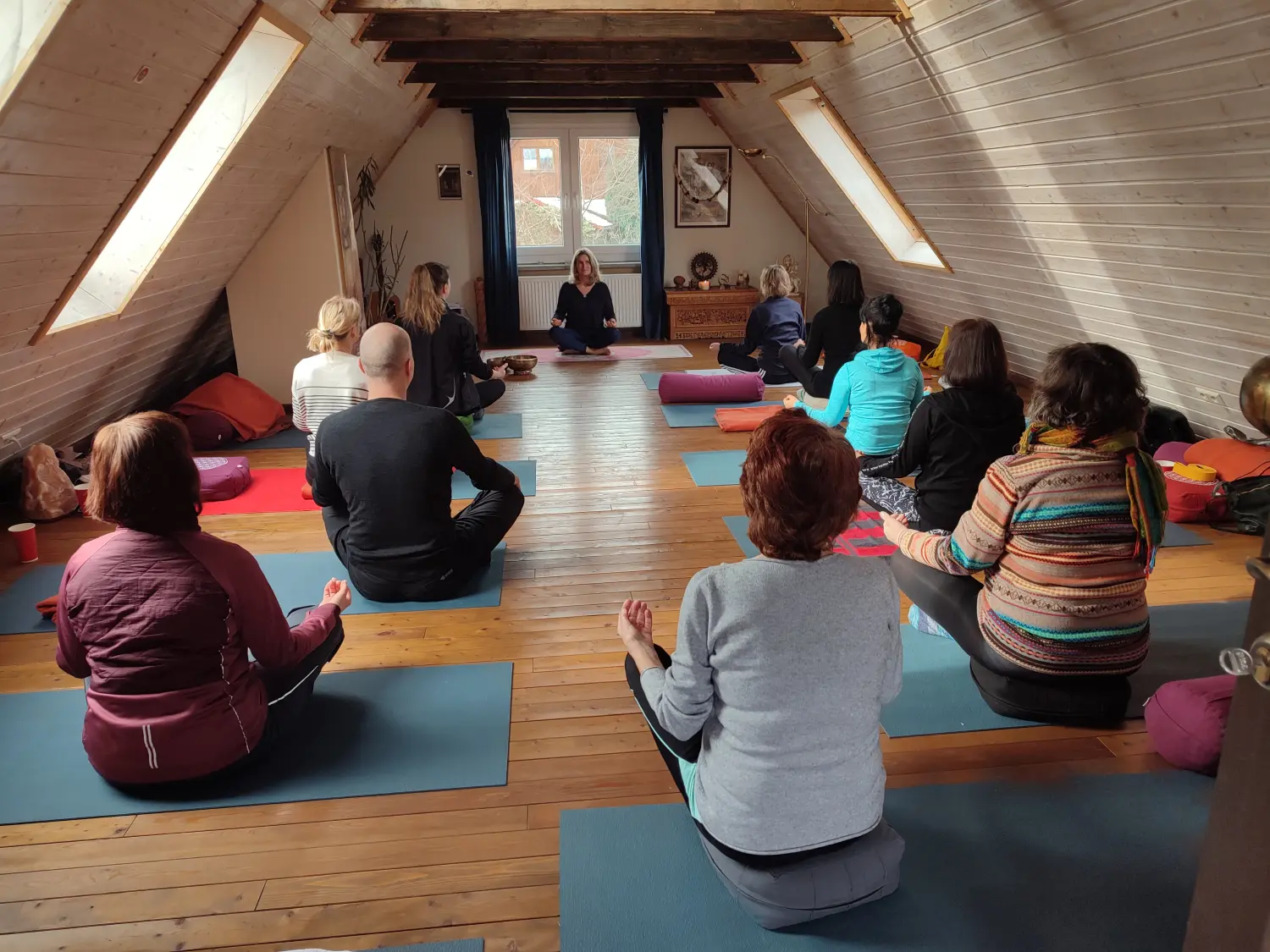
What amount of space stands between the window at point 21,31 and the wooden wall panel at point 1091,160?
303cm

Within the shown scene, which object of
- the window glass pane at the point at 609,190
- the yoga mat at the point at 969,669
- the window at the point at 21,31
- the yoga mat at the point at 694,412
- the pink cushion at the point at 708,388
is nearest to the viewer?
the window at the point at 21,31

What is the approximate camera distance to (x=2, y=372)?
356cm

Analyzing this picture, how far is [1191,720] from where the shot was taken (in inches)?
88.8

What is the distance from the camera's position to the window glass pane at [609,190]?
28.4 feet

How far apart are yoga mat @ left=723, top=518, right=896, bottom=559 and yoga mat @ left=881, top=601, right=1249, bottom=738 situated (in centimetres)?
66

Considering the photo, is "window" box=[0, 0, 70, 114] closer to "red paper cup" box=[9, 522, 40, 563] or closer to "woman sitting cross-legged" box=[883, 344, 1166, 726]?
"red paper cup" box=[9, 522, 40, 563]

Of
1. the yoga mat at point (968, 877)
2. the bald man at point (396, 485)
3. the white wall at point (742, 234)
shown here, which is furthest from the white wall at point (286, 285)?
the yoga mat at point (968, 877)

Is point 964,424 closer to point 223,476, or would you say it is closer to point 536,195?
point 223,476

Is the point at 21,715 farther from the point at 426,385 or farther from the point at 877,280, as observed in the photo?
the point at 877,280

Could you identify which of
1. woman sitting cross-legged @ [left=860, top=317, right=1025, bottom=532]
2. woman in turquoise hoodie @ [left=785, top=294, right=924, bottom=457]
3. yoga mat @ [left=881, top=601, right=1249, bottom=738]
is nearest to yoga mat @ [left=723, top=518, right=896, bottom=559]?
woman in turquoise hoodie @ [left=785, top=294, right=924, bottom=457]

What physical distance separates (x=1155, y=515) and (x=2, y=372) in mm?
3994

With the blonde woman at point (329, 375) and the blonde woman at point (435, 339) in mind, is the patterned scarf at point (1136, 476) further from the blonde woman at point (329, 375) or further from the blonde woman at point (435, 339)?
the blonde woman at point (435, 339)

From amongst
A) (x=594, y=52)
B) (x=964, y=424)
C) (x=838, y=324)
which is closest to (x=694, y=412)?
(x=838, y=324)

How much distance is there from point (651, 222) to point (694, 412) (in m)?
3.45
